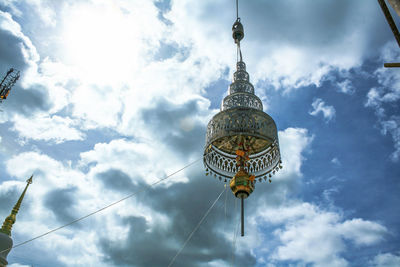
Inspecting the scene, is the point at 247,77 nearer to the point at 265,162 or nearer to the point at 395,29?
the point at 265,162

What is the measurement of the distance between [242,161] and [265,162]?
155 cm

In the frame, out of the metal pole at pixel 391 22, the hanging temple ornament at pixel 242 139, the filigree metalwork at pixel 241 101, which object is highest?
the filigree metalwork at pixel 241 101

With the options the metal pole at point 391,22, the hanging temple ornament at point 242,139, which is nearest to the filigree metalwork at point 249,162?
the hanging temple ornament at point 242,139

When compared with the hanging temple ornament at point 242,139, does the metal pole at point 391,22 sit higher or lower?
lower

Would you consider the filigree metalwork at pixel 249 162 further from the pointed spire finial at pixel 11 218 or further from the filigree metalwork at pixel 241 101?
the pointed spire finial at pixel 11 218

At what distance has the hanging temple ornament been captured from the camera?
9836mm

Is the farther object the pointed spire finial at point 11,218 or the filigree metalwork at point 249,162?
the pointed spire finial at point 11,218

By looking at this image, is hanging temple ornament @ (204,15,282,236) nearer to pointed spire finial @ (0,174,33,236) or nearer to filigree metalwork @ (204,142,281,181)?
filigree metalwork @ (204,142,281,181)

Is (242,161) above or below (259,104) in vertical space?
below

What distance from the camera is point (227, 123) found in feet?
33.3

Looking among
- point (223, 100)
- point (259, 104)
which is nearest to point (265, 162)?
point (259, 104)

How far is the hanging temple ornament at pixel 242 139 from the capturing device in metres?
9.84

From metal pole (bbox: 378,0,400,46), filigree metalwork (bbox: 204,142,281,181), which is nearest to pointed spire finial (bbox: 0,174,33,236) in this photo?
filigree metalwork (bbox: 204,142,281,181)

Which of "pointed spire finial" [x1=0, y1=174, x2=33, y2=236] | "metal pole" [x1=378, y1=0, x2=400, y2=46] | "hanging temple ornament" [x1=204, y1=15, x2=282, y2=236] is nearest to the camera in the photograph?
"metal pole" [x1=378, y1=0, x2=400, y2=46]
